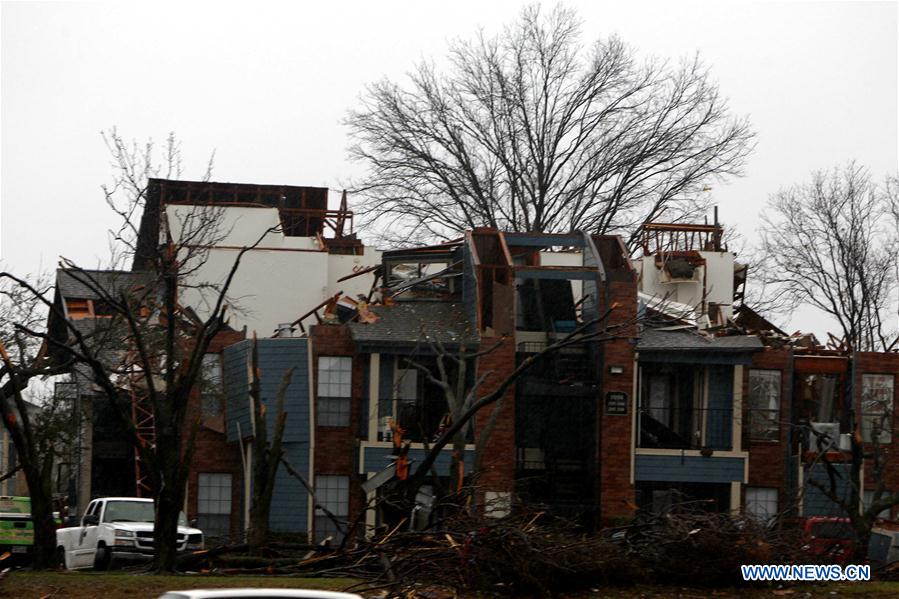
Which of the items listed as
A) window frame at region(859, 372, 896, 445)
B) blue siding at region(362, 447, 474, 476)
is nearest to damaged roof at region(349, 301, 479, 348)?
blue siding at region(362, 447, 474, 476)

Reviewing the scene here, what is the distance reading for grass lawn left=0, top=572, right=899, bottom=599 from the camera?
661 inches

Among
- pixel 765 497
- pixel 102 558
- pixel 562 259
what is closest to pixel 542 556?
pixel 102 558

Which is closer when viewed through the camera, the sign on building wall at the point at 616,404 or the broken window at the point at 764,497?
the sign on building wall at the point at 616,404

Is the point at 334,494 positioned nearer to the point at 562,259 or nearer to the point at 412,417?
the point at 412,417

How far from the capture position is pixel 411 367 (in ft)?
107

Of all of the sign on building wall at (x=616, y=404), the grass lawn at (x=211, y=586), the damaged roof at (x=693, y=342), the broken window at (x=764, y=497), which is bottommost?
the broken window at (x=764, y=497)

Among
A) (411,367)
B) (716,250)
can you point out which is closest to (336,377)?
(411,367)

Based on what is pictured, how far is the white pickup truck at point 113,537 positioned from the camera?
76.2ft

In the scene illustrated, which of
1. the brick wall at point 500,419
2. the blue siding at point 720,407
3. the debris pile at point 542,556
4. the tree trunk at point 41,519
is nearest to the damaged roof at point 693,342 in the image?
the blue siding at point 720,407

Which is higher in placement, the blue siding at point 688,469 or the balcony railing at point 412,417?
the balcony railing at point 412,417

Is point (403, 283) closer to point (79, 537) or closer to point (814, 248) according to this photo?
point (79, 537)

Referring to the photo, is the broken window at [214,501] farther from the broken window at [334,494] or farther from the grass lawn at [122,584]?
the grass lawn at [122,584]

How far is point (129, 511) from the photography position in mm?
25031

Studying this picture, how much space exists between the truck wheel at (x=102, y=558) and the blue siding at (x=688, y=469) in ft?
47.3
